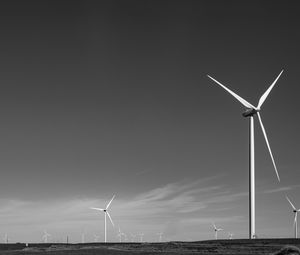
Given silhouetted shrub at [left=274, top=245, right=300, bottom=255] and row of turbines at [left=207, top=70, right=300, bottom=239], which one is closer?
silhouetted shrub at [left=274, top=245, right=300, bottom=255]

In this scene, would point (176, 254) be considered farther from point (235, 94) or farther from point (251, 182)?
point (235, 94)

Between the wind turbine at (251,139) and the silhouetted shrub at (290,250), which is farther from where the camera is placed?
the wind turbine at (251,139)

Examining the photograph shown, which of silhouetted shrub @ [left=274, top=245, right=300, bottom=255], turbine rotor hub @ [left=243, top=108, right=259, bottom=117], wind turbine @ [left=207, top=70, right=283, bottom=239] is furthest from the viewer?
turbine rotor hub @ [left=243, top=108, right=259, bottom=117]

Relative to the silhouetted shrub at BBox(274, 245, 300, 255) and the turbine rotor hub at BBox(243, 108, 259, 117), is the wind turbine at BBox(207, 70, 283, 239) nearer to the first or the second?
the turbine rotor hub at BBox(243, 108, 259, 117)

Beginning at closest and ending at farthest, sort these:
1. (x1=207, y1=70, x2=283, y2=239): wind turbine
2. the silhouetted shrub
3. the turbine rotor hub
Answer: the silhouetted shrub, (x1=207, y1=70, x2=283, y2=239): wind turbine, the turbine rotor hub

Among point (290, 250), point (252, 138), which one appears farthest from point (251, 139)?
point (290, 250)

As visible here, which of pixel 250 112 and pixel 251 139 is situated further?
pixel 250 112

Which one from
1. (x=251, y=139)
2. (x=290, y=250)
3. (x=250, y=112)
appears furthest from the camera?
(x=250, y=112)

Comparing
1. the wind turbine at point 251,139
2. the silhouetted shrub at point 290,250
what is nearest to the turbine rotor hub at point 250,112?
the wind turbine at point 251,139

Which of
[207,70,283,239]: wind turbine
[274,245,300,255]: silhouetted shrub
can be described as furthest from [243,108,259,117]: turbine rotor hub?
[274,245,300,255]: silhouetted shrub

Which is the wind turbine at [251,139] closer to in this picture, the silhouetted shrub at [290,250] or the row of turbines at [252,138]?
the row of turbines at [252,138]

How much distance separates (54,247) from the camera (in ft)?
367

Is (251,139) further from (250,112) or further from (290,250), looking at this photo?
(290,250)

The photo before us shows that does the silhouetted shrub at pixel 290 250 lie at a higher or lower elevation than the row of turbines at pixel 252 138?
lower
